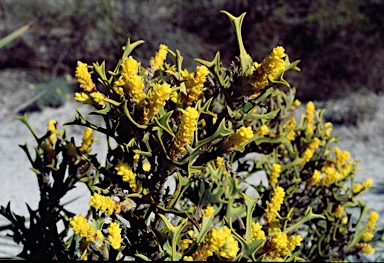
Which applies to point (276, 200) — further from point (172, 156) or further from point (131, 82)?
point (131, 82)

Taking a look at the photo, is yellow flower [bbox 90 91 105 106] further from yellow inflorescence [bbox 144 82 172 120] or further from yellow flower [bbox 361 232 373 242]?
yellow flower [bbox 361 232 373 242]

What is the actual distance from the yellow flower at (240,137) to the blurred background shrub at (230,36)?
5.09 metres

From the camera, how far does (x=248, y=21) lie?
6.80 m

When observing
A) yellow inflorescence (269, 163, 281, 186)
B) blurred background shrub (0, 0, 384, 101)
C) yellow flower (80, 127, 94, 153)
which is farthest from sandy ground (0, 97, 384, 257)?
yellow inflorescence (269, 163, 281, 186)

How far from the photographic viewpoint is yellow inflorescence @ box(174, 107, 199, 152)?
0.95 meters

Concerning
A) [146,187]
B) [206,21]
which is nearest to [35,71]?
[206,21]

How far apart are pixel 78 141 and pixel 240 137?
158 inches

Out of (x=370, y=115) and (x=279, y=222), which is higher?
(x=279, y=222)

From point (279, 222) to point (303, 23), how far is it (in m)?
6.04

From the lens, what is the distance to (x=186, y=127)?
3.17 feet

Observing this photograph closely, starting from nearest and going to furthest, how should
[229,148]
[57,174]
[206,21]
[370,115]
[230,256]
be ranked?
[230,256]
[229,148]
[57,174]
[370,115]
[206,21]

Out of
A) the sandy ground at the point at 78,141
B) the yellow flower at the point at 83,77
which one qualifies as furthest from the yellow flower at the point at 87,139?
the sandy ground at the point at 78,141

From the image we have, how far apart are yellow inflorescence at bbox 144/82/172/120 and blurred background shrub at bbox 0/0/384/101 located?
513 cm

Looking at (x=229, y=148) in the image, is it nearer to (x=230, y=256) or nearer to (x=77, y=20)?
(x=230, y=256)
